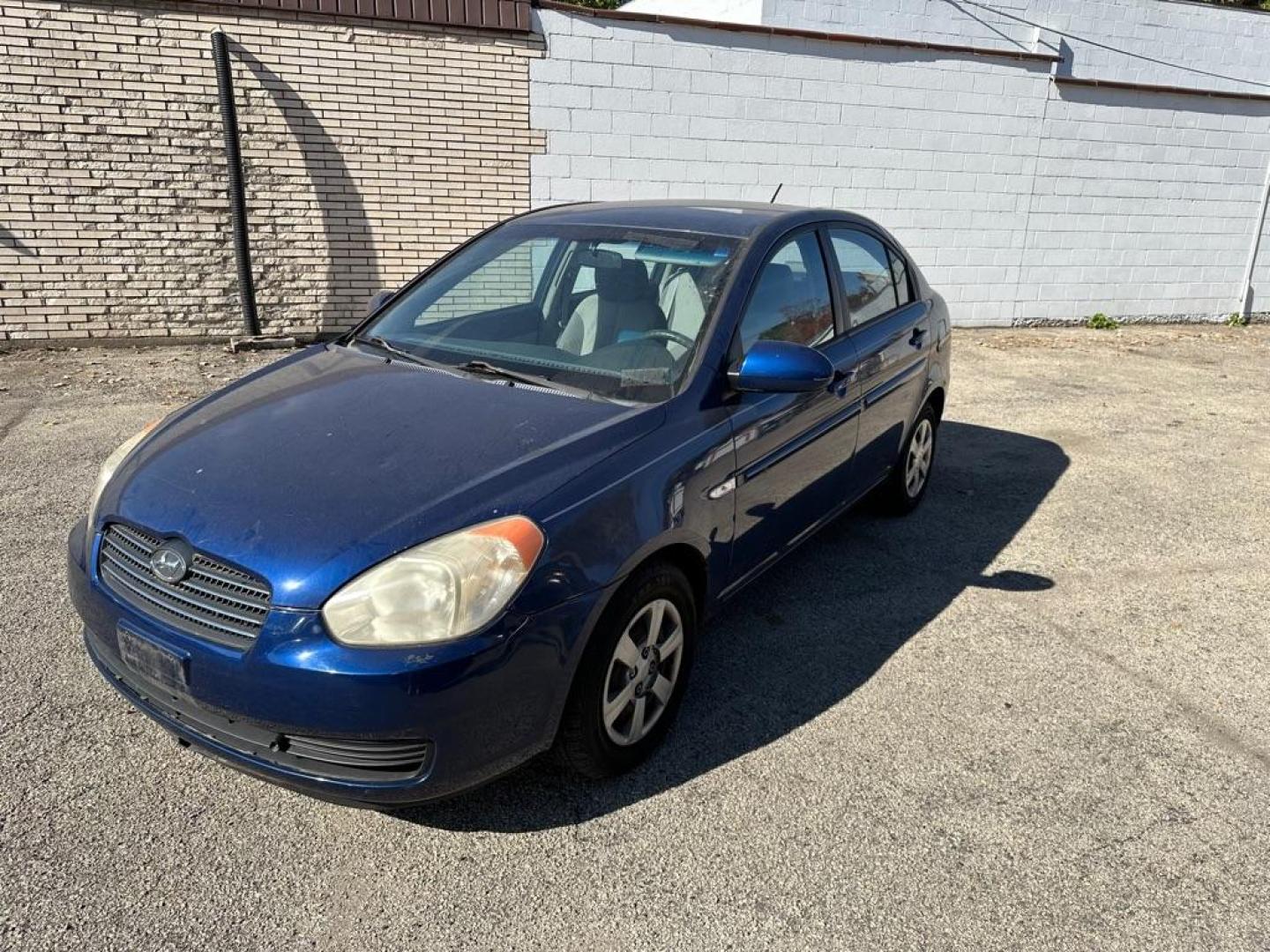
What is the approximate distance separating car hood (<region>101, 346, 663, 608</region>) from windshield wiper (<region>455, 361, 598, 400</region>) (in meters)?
0.05

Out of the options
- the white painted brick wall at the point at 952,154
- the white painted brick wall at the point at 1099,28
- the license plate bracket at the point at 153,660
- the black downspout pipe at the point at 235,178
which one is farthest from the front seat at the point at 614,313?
the white painted brick wall at the point at 1099,28

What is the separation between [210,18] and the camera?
7730mm

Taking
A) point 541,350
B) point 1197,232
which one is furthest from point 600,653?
point 1197,232

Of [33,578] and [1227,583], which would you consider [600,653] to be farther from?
[1227,583]

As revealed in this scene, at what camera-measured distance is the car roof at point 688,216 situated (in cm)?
369

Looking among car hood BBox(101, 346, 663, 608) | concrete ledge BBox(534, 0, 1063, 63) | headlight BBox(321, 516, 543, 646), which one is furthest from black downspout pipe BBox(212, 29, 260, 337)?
headlight BBox(321, 516, 543, 646)

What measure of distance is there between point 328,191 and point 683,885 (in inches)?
292

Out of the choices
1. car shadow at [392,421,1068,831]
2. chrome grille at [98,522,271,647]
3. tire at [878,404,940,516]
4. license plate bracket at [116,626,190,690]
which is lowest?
car shadow at [392,421,1068,831]

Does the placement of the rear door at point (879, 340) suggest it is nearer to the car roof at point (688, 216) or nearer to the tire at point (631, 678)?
the car roof at point (688, 216)

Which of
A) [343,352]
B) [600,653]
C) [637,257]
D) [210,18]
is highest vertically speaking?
[210,18]

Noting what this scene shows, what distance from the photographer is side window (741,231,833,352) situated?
344cm

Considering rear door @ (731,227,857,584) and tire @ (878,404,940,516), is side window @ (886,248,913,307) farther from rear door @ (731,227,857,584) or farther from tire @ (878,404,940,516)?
rear door @ (731,227,857,584)

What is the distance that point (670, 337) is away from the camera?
3.26 m

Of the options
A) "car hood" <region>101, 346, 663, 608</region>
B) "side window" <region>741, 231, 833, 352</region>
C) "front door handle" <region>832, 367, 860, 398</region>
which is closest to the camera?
"car hood" <region>101, 346, 663, 608</region>
